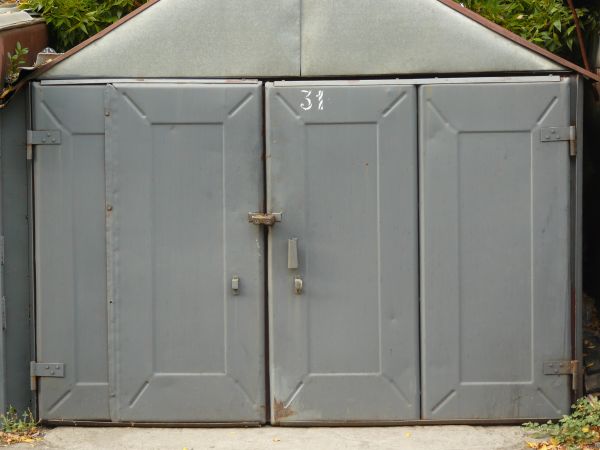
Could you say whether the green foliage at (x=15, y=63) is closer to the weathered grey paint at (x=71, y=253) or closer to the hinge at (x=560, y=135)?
the weathered grey paint at (x=71, y=253)

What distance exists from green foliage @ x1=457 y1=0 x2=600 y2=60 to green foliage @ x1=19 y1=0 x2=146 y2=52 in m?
2.70

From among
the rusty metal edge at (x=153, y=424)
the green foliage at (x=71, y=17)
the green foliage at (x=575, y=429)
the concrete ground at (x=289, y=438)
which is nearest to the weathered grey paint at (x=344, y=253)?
the concrete ground at (x=289, y=438)

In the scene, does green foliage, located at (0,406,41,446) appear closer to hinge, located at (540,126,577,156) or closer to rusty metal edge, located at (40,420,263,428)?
rusty metal edge, located at (40,420,263,428)

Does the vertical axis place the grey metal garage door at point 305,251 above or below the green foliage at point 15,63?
below

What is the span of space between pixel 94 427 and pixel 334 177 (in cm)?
226

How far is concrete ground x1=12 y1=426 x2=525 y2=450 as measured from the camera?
5.78 metres

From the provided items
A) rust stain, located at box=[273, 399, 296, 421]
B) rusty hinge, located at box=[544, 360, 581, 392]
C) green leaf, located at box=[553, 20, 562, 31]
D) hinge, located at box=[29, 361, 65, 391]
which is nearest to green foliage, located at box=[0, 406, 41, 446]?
hinge, located at box=[29, 361, 65, 391]

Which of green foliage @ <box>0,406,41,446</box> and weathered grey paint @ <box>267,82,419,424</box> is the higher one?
weathered grey paint @ <box>267,82,419,424</box>

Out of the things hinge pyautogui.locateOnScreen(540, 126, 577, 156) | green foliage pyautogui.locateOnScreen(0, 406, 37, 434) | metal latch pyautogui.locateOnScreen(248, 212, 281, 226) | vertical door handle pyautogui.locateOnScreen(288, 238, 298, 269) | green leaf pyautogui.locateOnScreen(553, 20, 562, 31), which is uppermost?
green leaf pyautogui.locateOnScreen(553, 20, 562, 31)

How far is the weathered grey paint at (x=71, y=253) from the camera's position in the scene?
5949 millimetres

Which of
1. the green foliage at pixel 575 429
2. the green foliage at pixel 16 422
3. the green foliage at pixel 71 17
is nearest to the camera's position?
the green foliage at pixel 575 429

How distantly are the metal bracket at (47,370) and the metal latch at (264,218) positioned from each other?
1.56 meters

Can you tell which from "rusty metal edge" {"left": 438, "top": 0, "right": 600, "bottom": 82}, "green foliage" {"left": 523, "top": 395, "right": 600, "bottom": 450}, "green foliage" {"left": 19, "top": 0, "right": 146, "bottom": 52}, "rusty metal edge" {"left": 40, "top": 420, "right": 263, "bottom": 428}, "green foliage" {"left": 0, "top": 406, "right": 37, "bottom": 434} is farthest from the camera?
"green foliage" {"left": 19, "top": 0, "right": 146, "bottom": 52}

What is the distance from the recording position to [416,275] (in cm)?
598
